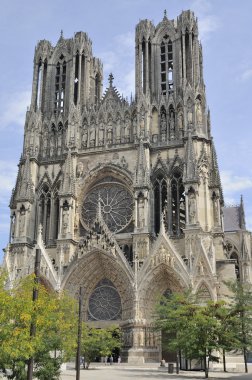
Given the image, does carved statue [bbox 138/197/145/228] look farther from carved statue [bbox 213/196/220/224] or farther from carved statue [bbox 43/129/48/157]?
carved statue [bbox 43/129/48/157]

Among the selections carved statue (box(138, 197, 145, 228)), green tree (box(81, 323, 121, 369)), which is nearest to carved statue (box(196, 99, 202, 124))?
carved statue (box(138, 197, 145, 228))

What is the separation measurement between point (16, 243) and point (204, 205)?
570 inches

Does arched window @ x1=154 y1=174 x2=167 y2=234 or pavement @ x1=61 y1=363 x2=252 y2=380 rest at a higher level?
arched window @ x1=154 y1=174 x2=167 y2=234

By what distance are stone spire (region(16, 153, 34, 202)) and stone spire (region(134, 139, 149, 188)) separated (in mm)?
8806

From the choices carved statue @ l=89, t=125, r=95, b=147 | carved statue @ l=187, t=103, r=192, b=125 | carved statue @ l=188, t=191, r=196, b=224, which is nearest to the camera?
carved statue @ l=188, t=191, r=196, b=224

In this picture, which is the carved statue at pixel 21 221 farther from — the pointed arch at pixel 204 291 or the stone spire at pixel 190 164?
the pointed arch at pixel 204 291

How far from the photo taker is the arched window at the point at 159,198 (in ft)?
120

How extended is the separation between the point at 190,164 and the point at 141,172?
373 cm

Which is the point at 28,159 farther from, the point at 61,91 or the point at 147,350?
the point at 147,350

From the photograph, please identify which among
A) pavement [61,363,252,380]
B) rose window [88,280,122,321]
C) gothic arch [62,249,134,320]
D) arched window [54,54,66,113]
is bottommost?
pavement [61,363,252,380]

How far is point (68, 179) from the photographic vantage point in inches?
1502

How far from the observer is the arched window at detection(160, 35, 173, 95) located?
135 ft

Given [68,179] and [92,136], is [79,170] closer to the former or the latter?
[68,179]

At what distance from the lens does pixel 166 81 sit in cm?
4131
